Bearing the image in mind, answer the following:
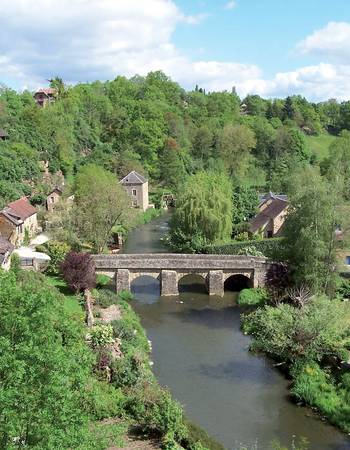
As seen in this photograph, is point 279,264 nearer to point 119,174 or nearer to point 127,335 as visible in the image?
point 127,335

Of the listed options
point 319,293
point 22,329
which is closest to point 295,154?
point 319,293

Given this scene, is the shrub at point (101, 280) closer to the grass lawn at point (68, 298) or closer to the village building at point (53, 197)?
the grass lawn at point (68, 298)

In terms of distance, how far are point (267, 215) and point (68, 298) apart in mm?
27758

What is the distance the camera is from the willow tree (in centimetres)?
4903

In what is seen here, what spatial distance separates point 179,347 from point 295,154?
75073 mm

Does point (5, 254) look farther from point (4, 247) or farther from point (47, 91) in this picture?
point (47, 91)

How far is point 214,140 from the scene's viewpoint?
107m

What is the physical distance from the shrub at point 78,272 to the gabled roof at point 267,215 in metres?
23.6

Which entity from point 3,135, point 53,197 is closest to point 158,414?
point 53,197

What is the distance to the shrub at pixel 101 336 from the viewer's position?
29094 millimetres

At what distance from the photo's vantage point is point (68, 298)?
37750mm

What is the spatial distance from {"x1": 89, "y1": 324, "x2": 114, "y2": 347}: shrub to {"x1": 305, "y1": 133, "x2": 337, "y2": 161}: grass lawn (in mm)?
86632

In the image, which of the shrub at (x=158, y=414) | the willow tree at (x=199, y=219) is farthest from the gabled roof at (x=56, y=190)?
the shrub at (x=158, y=414)

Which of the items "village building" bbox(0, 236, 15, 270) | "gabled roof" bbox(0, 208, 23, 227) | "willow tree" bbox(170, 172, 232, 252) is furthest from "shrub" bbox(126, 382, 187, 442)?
"gabled roof" bbox(0, 208, 23, 227)
